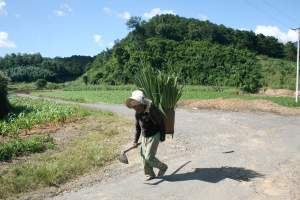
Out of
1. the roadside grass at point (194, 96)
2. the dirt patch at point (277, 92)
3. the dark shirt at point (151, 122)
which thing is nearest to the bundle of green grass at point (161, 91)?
the dark shirt at point (151, 122)

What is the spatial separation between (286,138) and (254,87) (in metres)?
40.1

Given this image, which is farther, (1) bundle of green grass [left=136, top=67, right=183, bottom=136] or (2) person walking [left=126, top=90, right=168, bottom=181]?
(1) bundle of green grass [left=136, top=67, right=183, bottom=136]

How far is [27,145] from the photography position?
12.5 m

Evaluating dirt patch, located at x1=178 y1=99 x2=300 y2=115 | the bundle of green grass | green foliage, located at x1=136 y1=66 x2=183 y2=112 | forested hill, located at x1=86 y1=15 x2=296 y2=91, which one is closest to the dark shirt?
the bundle of green grass

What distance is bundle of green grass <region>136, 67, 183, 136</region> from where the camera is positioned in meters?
9.51

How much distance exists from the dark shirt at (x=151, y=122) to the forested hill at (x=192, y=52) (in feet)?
148

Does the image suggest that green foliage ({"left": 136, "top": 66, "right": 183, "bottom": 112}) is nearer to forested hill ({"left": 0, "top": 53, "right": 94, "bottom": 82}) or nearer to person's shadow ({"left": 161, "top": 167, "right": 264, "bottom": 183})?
person's shadow ({"left": 161, "top": 167, "right": 264, "bottom": 183})

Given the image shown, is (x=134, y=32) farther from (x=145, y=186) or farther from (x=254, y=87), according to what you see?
(x=145, y=186)

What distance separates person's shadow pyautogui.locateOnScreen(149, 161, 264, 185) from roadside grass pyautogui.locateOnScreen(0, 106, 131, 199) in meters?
2.00

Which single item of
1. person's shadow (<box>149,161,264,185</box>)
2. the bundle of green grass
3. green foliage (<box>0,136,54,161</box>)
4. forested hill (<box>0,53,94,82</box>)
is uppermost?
forested hill (<box>0,53,94,82</box>)

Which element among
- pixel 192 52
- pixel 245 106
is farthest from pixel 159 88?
pixel 192 52

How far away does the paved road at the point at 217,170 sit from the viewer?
8234 mm

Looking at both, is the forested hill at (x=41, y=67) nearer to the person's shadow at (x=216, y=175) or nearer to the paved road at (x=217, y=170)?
the paved road at (x=217, y=170)

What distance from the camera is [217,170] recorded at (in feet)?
32.6
